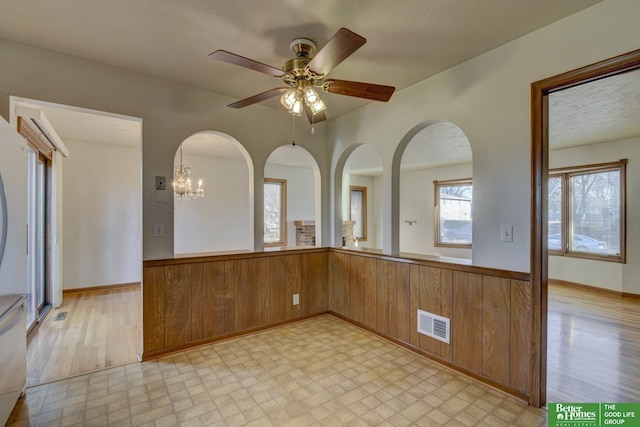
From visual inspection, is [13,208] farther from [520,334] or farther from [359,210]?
[359,210]

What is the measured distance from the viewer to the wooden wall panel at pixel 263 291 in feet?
11.1

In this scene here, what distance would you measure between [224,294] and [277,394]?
128 centimetres

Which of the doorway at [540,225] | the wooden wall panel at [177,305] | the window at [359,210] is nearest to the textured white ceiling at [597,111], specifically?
the doorway at [540,225]

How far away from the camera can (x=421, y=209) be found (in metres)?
7.53

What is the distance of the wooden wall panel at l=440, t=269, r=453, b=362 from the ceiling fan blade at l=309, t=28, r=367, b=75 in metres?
1.93

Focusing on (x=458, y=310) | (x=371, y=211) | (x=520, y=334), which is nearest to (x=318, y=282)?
(x=458, y=310)

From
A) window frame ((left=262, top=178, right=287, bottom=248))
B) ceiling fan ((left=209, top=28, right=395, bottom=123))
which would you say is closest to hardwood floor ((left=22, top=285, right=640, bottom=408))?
ceiling fan ((left=209, top=28, right=395, bottom=123))

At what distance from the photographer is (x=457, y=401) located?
210 centimetres

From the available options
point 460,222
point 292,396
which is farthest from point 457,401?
point 460,222

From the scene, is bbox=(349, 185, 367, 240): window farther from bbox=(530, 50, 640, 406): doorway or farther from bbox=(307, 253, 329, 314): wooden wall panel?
bbox=(530, 50, 640, 406): doorway

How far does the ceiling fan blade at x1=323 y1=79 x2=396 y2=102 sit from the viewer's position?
196 cm

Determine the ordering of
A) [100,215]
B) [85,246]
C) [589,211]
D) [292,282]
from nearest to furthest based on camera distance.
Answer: [292,282]
[85,246]
[100,215]
[589,211]

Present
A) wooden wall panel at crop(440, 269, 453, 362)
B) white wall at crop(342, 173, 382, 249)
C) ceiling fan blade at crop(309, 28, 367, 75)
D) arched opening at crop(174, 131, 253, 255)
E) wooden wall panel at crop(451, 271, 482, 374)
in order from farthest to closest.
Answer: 1. white wall at crop(342, 173, 382, 249)
2. arched opening at crop(174, 131, 253, 255)
3. wooden wall panel at crop(440, 269, 453, 362)
4. wooden wall panel at crop(451, 271, 482, 374)
5. ceiling fan blade at crop(309, 28, 367, 75)

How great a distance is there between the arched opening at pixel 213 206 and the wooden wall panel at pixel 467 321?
172 inches
